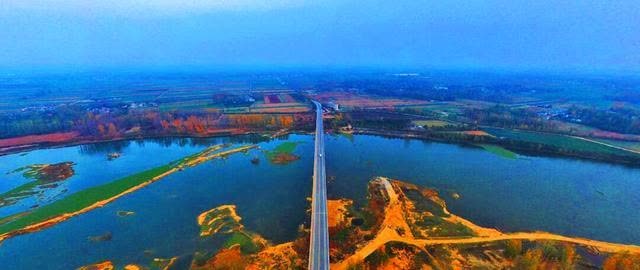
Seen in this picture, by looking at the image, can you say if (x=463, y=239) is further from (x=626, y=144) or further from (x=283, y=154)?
(x=626, y=144)

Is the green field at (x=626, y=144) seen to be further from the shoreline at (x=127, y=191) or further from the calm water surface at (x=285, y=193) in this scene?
the shoreline at (x=127, y=191)

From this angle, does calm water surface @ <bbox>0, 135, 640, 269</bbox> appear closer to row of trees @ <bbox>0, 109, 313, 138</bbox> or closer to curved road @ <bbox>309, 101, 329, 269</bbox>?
curved road @ <bbox>309, 101, 329, 269</bbox>

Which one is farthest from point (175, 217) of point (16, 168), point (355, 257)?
point (16, 168)

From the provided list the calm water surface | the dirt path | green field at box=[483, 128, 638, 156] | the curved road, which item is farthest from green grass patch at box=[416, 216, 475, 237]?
green field at box=[483, 128, 638, 156]

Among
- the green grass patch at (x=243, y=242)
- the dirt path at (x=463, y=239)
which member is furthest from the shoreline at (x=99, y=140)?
the dirt path at (x=463, y=239)

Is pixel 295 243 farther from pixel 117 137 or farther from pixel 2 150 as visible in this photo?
pixel 2 150

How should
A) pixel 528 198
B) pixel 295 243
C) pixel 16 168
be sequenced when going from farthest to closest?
pixel 16 168 → pixel 528 198 → pixel 295 243

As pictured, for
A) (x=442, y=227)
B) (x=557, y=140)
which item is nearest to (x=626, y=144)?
(x=557, y=140)
